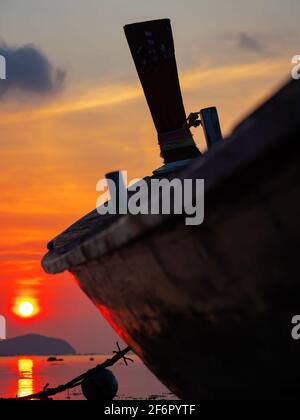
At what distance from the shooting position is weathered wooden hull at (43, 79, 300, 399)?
2924 millimetres

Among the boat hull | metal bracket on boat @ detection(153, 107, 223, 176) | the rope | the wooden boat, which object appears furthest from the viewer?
the rope

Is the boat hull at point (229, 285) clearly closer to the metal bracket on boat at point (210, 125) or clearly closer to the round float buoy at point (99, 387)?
the metal bracket on boat at point (210, 125)

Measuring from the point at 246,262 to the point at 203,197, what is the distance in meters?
0.40

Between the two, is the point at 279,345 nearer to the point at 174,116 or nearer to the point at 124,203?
the point at 124,203

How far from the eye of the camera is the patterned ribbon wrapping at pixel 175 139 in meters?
6.88

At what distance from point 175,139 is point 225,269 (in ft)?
11.7

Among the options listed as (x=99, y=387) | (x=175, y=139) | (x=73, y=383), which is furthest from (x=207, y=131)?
(x=99, y=387)

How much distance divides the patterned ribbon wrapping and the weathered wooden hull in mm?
2163

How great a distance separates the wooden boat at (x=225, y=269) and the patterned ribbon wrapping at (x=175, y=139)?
190cm
